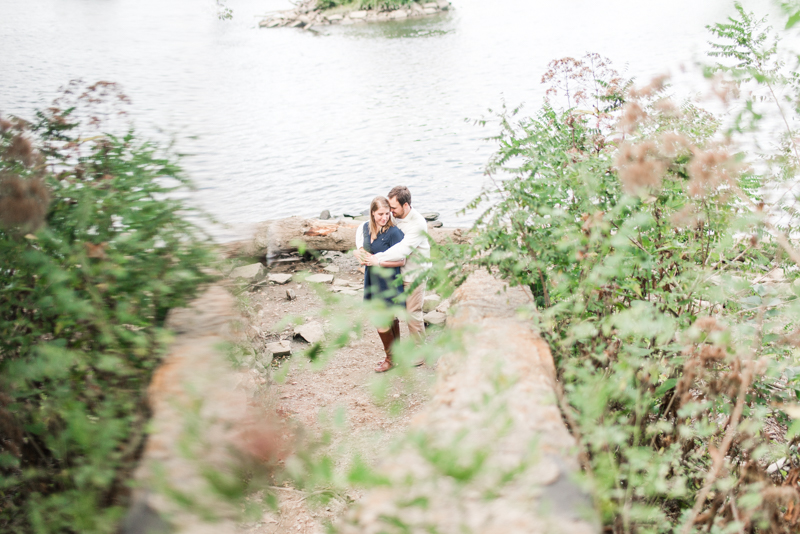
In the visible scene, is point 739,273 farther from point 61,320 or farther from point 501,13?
point 501,13

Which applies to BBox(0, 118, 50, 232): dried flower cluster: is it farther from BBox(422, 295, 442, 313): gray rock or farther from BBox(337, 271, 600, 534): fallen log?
BBox(422, 295, 442, 313): gray rock

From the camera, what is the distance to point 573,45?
26953 mm

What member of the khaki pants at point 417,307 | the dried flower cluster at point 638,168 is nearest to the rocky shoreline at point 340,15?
the khaki pants at point 417,307

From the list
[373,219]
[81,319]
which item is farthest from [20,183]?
[373,219]

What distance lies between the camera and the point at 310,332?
22.6 feet

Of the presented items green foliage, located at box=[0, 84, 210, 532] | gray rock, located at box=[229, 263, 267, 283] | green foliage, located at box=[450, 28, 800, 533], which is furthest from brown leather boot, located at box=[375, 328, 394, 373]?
green foliage, located at box=[0, 84, 210, 532]

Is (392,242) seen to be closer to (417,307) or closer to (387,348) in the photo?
(417,307)

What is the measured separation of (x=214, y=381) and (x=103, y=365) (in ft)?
1.51

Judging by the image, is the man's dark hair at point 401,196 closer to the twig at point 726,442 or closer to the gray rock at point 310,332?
the gray rock at point 310,332

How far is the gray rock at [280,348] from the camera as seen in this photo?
6363 mm

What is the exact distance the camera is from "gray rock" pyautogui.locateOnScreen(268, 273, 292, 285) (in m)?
8.60

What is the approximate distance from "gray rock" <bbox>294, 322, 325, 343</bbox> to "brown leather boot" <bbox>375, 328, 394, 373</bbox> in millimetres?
1097

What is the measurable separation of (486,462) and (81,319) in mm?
1893

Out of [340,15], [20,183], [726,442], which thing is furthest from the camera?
[340,15]
